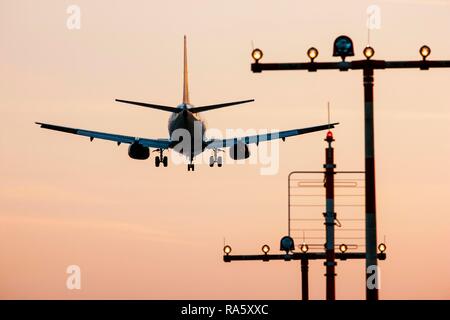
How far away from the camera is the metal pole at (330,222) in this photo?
96.7 metres

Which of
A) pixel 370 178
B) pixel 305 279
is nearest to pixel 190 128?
pixel 305 279

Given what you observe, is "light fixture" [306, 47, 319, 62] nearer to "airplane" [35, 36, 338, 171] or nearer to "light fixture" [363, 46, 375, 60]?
"light fixture" [363, 46, 375, 60]

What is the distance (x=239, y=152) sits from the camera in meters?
112

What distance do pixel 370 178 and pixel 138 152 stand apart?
54.0 m

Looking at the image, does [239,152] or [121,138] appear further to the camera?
[121,138]

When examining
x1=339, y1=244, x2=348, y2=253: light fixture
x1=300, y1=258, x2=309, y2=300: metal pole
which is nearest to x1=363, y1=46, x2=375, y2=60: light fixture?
x1=339, y1=244, x2=348, y2=253: light fixture

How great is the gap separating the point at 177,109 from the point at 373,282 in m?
61.6

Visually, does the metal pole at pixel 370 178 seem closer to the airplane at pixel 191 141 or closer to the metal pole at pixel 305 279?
the airplane at pixel 191 141

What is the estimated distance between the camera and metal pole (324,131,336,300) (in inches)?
3807

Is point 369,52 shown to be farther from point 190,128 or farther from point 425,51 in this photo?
point 190,128

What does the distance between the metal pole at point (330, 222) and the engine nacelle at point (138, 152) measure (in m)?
17.2
